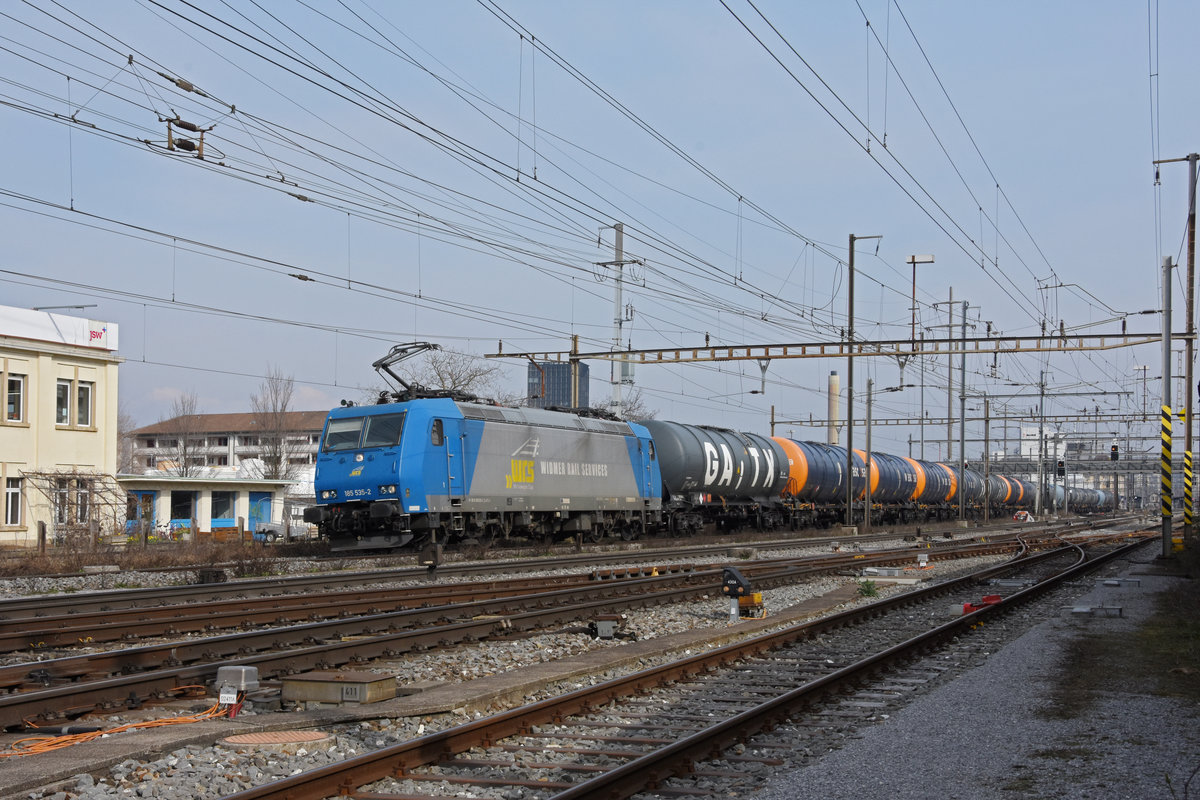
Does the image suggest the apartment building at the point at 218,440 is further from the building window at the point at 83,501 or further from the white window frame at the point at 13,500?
the building window at the point at 83,501

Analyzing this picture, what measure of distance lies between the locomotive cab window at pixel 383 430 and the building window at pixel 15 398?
2036 centimetres

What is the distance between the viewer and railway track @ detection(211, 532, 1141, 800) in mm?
6250

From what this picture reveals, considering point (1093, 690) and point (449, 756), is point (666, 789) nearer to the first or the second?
point (449, 756)

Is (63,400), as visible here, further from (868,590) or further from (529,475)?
(868,590)

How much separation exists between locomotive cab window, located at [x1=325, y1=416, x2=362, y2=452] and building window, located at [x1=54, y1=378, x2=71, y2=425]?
A: 65.7ft

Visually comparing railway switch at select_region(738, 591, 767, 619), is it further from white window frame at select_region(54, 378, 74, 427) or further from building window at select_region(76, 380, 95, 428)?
building window at select_region(76, 380, 95, 428)

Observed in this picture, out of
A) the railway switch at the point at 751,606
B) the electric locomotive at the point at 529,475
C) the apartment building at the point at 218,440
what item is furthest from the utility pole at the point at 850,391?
the apartment building at the point at 218,440

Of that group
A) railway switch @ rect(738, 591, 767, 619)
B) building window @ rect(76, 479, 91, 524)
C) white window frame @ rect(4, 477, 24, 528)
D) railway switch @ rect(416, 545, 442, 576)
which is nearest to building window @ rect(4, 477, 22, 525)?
white window frame @ rect(4, 477, 24, 528)

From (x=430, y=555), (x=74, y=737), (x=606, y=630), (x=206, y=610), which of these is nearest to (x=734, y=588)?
(x=606, y=630)

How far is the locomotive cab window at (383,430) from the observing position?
22.1 m

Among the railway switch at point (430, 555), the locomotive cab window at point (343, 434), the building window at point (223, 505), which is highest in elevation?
the locomotive cab window at point (343, 434)

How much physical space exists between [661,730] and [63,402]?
3671cm

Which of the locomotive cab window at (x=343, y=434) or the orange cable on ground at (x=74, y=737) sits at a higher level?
the locomotive cab window at (x=343, y=434)

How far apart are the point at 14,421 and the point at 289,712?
3331 cm
